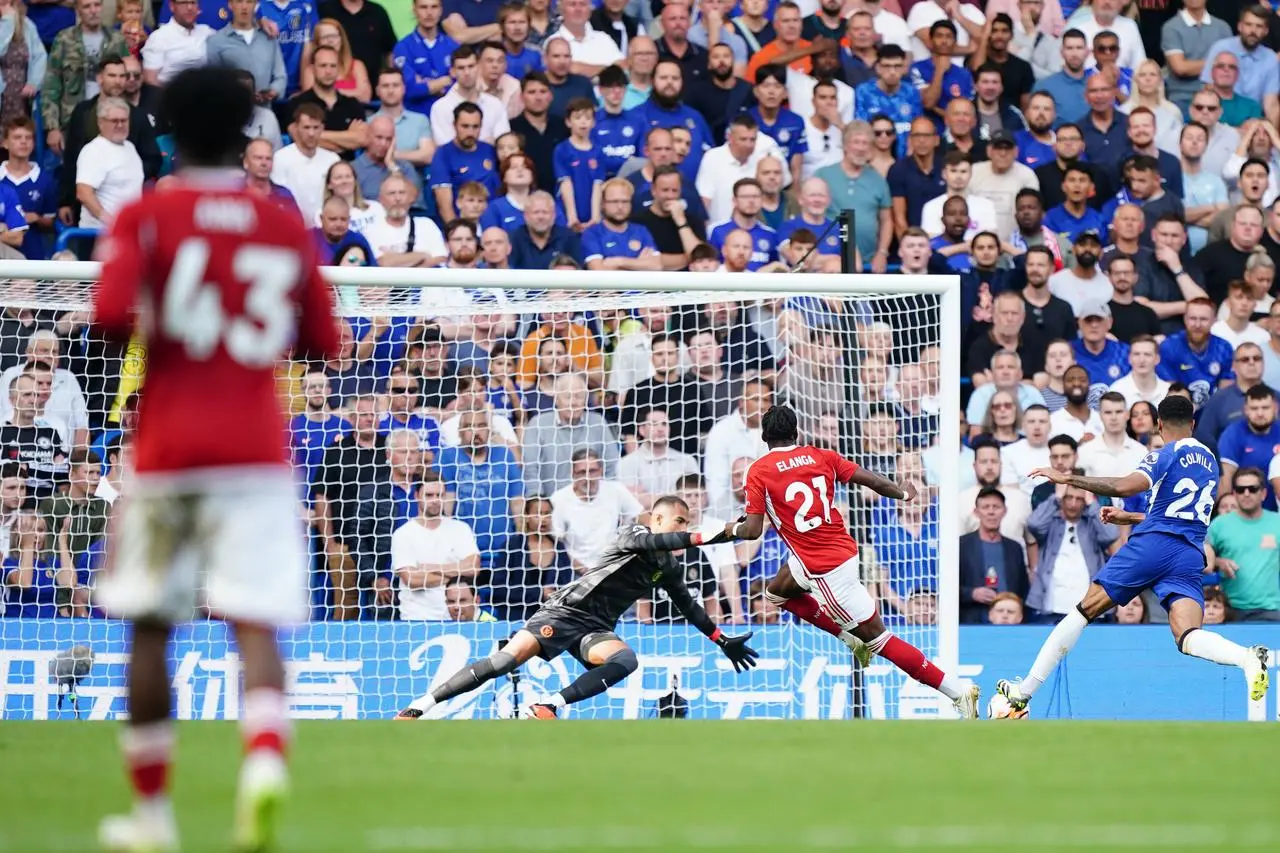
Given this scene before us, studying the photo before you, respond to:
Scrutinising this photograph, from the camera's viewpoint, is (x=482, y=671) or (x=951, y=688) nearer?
(x=482, y=671)

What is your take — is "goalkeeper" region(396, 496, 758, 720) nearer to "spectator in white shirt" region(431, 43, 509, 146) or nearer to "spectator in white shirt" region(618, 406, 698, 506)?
"spectator in white shirt" region(618, 406, 698, 506)

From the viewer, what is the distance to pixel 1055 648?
11711 mm

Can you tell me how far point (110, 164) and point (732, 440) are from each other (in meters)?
5.55

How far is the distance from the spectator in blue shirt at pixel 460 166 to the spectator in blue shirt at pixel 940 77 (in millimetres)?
4053

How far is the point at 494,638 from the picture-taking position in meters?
12.7

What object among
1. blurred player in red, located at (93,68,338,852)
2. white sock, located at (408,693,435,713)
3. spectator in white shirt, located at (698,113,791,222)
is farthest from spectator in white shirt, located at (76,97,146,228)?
blurred player in red, located at (93,68,338,852)

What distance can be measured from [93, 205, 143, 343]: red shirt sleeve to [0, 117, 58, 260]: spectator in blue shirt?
1049cm

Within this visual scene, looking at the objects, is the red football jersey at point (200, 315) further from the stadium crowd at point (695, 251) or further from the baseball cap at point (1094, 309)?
the baseball cap at point (1094, 309)

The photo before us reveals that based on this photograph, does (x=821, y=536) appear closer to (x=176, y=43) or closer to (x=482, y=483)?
(x=482, y=483)

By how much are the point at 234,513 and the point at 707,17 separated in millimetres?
12658

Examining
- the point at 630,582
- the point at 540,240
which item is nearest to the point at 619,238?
the point at 540,240

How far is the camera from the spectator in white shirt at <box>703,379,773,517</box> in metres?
13.5

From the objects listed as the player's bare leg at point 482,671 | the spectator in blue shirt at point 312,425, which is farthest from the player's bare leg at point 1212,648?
the spectator in blue shirt at point 312,425

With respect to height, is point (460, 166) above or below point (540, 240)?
above
